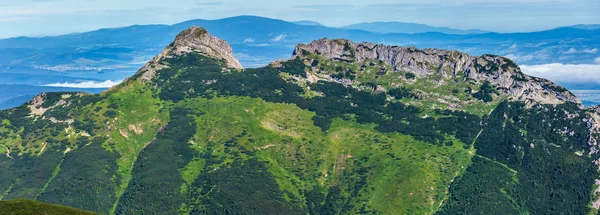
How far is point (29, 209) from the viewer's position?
599ft

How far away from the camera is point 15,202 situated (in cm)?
18462

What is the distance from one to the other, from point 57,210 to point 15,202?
1256 cm

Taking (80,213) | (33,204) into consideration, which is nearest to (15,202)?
(33,204)

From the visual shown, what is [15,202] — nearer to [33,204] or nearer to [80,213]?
[33,204]

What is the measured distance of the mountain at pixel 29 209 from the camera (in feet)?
588

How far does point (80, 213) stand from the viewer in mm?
187875

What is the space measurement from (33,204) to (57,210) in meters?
7.42

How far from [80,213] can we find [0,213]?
22559mm

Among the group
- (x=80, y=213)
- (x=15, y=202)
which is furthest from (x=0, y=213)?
(x=80, y=213)

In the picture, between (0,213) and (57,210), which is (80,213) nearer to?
(57,210)

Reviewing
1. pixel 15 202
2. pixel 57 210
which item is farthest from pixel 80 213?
pixel 15 202

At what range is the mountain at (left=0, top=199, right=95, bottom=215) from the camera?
17925 centimetres

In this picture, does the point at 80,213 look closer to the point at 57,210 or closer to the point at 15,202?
the point at 57,210

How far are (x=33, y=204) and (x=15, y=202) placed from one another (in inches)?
204
